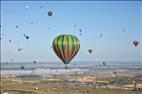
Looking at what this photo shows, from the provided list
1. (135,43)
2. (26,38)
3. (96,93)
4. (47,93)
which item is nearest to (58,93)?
(47,93)

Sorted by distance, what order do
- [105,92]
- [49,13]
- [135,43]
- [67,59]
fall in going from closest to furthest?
1. [67,59]
2. [49,13]
3. [135,43]
4. [105,92]

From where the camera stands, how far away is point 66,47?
48.1 metres

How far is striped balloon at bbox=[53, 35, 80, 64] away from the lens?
47656mm

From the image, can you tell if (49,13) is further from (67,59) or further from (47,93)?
(47,93)

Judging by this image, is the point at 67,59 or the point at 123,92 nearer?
the point at 67,59

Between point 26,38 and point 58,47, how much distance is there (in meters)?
25.4

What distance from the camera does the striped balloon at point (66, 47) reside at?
156 ft

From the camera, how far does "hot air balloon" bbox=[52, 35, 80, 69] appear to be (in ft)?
156

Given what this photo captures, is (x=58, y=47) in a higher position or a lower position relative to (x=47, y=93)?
higher

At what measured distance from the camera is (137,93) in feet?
225

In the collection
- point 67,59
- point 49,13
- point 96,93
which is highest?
point 49,13

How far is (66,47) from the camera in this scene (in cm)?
4809

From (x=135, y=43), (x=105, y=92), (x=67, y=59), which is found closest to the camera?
(x=67, y=59)

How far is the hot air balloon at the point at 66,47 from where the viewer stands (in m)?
47.7
